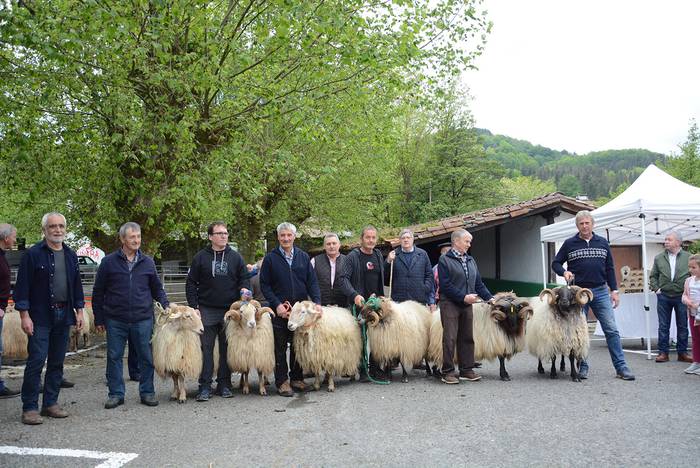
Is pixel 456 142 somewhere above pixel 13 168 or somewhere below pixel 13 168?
above

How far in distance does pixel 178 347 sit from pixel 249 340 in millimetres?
861

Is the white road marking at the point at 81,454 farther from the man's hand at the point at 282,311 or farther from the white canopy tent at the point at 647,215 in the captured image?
the white canopy tent at the point at 647,215

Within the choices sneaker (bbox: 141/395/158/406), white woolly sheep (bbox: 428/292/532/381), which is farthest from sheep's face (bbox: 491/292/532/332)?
sneaker (bbox: 141/395/158/406)

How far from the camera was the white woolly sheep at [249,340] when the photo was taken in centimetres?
721

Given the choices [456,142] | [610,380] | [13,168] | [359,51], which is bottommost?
[610,380]

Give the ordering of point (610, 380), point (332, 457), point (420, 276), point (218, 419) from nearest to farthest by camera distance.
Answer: point (332, 457)
point (218, 419)
point (610, 380)
point (420, 276)

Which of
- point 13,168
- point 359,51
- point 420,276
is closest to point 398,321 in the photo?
point 420,276

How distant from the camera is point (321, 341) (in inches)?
291

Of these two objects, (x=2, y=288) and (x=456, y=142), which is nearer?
(x=2, y=288)

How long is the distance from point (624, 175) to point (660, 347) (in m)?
121

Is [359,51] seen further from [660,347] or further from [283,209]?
[283,209]

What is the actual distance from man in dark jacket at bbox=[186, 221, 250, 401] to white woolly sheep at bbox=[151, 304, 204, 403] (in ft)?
0.44

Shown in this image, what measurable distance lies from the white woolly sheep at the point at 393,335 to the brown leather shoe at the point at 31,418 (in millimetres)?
4027

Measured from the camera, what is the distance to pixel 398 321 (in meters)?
7.98
